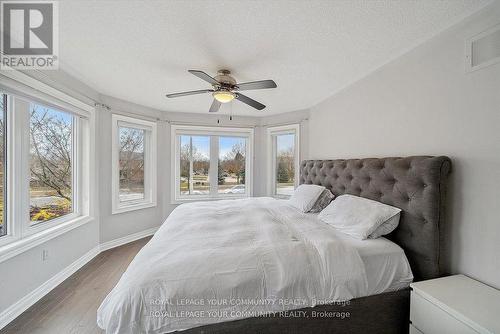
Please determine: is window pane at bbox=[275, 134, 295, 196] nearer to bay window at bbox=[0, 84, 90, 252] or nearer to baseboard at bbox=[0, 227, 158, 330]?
baseboard at bbox=[0, 227, 158, 330]

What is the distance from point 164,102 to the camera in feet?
10.5

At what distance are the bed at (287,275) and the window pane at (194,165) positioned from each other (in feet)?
7.85

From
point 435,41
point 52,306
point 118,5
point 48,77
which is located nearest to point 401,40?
point 435,41

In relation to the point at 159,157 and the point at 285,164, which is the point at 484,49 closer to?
the point at 285,164

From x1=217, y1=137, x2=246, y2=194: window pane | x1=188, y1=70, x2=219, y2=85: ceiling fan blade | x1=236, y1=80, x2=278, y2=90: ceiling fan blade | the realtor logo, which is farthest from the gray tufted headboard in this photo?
the realtor logo

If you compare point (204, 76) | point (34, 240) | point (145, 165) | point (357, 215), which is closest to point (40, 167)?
point (34, 240)

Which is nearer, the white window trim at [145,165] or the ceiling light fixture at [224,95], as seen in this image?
the ceiling light fixture at [224,95]

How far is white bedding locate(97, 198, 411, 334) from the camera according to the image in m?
0.97

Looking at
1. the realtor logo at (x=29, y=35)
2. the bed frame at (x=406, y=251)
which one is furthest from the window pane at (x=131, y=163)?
the bed frame at (x=406, y=251)

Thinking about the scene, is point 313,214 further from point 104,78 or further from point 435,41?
point 104,78

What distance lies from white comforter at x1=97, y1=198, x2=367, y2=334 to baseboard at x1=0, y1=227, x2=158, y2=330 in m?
1.38

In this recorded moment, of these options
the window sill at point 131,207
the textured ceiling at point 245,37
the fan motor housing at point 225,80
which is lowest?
the window sill at point 131,207

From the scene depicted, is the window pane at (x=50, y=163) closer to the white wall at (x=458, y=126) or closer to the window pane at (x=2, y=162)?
the window pane at (x=2, y=162)

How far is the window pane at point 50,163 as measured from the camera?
1.95 metres
